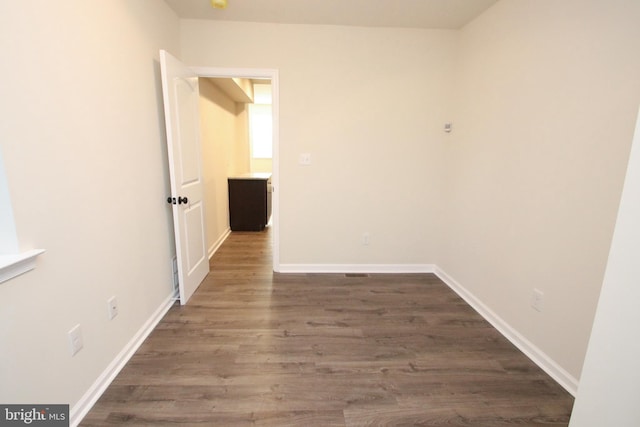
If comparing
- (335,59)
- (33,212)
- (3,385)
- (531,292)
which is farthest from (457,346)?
(335,59)

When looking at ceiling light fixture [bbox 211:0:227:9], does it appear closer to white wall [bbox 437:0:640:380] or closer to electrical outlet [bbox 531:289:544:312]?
white wall [bbox 437:0:640:380]

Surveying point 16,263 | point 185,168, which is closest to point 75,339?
point 16,263

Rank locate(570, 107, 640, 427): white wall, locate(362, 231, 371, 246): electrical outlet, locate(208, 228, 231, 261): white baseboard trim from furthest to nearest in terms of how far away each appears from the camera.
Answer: locate(208, 228, 231, 261): white baseboard trim
locate(362, 231, 371, 246): electrical outlet
locate(570, 107, 640, 427): white wall

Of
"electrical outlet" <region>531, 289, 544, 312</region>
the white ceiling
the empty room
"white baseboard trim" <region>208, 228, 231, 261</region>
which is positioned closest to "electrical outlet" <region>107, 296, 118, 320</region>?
the empty room

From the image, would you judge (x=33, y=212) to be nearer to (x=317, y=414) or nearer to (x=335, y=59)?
(x=317, y=414)

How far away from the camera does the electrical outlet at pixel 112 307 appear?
161 cm

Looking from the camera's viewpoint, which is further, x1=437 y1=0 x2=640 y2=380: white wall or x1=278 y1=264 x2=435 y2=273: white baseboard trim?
x1=278 y1=264 x2=435 y2=273: white baseboard trim

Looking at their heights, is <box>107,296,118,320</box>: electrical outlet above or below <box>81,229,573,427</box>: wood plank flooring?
above

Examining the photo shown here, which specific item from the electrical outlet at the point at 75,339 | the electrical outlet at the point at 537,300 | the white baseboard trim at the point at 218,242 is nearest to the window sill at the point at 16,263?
the electrical outlet at the point at 75,339

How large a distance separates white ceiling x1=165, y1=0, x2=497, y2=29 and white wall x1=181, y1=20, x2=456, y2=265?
9 centimetres

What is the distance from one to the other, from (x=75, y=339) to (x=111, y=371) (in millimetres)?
392

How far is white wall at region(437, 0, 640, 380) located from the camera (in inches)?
55.5

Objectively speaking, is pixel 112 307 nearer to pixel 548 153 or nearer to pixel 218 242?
pixel 218 242

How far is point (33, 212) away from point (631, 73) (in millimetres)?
2727
